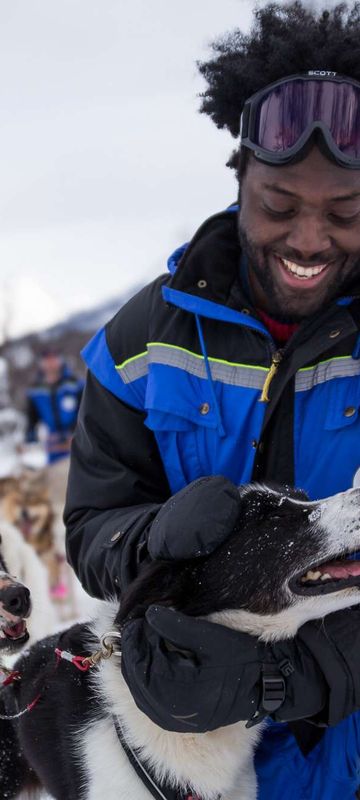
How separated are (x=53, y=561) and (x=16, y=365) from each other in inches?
1014

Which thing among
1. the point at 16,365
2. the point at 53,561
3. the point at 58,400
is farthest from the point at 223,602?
the point at 16,365

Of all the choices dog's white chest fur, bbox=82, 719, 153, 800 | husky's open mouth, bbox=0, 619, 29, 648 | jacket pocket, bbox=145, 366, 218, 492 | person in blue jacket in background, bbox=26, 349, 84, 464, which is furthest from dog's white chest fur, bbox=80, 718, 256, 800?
person in blue jacket in background, bbox=26, 349, 84, 464

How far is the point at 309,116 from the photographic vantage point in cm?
231

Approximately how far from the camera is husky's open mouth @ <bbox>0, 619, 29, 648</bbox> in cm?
303

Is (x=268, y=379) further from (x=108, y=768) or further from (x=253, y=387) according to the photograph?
(x=108, y=768)

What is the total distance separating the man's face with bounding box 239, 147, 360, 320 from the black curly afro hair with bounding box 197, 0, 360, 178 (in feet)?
0.63

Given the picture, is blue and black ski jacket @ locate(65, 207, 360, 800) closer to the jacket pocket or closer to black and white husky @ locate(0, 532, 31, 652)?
the jacket pocket

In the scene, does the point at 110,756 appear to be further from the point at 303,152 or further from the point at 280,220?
the point at 303,152

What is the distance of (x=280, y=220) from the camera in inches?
94.9

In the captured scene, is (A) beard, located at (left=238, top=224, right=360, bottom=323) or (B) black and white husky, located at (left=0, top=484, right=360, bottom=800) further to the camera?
(A) beard, located at (left=238, top=224, right=360, bottom=323)

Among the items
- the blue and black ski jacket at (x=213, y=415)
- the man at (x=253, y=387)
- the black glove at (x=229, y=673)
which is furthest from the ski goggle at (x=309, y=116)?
the black glove at (x=229, y=673)

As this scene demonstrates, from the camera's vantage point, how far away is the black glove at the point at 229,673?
6.91 feet

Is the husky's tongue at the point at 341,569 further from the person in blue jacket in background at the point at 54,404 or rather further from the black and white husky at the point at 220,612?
the person in blue jacket in background at the point at 54,404

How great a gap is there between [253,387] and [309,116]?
733mm
